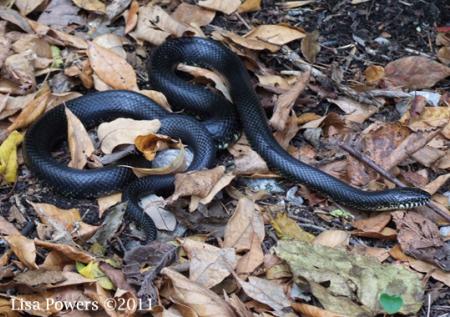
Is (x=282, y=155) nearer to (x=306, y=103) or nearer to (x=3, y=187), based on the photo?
(x=306, y=103)

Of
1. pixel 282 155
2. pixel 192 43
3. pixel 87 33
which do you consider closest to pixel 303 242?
pixel 282 155

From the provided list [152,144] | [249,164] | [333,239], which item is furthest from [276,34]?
[333,239]

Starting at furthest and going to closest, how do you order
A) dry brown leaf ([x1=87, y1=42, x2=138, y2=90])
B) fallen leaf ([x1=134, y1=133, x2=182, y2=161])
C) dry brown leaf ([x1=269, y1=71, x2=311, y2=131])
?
dry brown leaf ([x1=87, y1=42, x2=138, y2=90]), dry brown leaf ([x1=269, y1=71, x2=311, y2=131]), fallen leaf ([x1=134, y1=133, x2=182, y2=161])

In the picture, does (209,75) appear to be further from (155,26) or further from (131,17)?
(131,17)

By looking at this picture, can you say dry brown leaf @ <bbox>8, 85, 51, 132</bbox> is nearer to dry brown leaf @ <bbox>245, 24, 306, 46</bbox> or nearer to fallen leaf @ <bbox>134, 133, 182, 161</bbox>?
fallen leaf @ <bbox>134, 133, 182, 161</bbox>

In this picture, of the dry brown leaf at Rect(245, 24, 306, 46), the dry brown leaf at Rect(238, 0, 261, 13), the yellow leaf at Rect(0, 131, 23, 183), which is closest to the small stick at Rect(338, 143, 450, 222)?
the dry brown leaf at Rect(245, 24, 306, 46)

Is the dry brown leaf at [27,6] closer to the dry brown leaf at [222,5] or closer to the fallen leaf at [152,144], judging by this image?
the dry brown leaf at [222,5]
